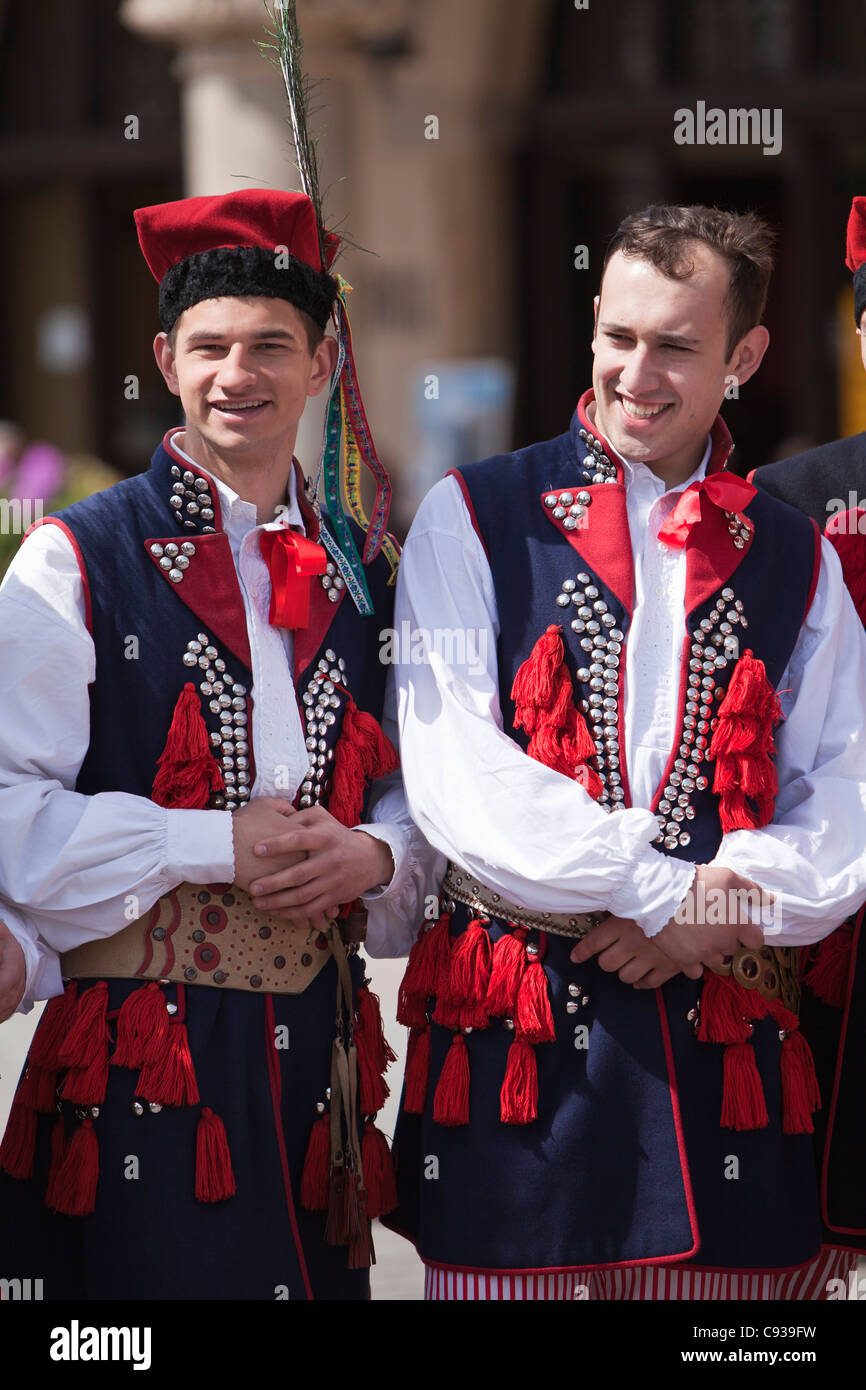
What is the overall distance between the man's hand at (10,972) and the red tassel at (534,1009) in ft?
2.34

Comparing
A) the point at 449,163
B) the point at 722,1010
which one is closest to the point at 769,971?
the point at 722,1010

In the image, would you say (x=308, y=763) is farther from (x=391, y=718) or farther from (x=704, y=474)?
(x=704, y=474)

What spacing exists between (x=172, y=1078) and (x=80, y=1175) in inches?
7.3

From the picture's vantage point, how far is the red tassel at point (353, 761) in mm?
2771

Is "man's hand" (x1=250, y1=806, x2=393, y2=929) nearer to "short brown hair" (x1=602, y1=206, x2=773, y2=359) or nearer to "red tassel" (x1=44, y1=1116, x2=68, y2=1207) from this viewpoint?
"red tassel" (x1=44, y1=1116, x2=68, y2=1207)

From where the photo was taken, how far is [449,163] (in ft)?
26.8

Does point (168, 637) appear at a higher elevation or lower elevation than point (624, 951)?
higher

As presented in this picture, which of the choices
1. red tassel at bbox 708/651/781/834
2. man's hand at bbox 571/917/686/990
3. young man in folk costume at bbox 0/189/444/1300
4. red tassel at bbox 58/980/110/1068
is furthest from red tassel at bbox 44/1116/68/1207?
red tassel at bbox 708/651/781/834

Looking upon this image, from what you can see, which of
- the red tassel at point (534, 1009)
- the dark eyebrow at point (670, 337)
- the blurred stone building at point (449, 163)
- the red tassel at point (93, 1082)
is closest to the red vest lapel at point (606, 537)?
the dark eyebrow at point (670, 337)

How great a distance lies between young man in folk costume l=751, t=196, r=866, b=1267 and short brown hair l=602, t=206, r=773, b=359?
1.27ft

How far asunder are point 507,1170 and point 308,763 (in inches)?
26.2

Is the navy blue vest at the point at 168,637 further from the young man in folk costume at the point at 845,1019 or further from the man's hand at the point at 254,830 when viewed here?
the young man in folk costume at the point at 845,1019

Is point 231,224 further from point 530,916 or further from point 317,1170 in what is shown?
point 317,1170

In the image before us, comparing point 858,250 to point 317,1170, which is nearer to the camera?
point 317,1170
